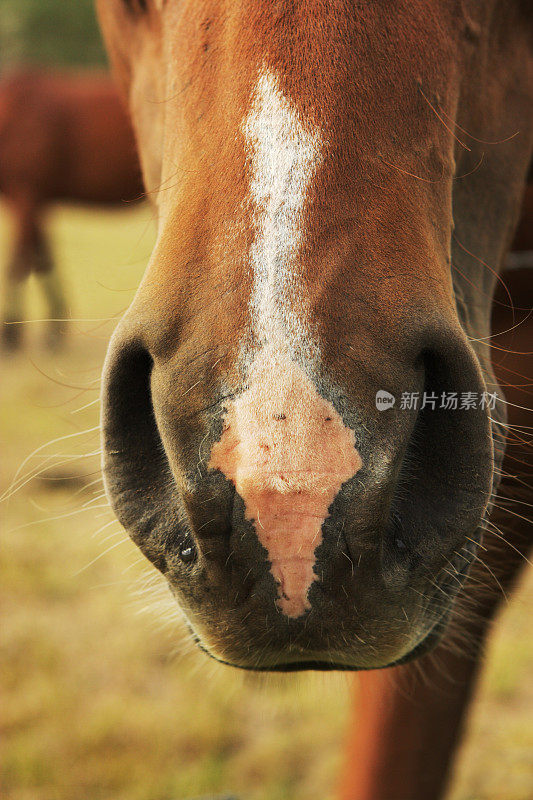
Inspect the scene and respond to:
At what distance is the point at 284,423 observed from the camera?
0.62 m

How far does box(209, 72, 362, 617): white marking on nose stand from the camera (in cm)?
62

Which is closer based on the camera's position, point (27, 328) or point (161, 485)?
point (161, 485)

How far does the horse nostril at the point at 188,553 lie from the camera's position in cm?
71

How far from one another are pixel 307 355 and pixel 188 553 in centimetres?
24

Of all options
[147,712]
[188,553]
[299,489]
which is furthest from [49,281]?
[299,489]

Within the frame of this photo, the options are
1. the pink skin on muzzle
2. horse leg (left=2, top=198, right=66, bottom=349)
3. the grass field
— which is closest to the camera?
the pink skin on muzzle

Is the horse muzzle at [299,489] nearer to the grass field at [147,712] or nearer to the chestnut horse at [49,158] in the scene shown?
the grass field at [147,712]

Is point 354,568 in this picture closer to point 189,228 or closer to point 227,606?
point 227,606

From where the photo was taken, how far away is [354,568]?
66cm

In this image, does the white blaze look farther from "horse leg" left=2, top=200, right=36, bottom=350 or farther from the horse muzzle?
"horse leg" left=2, top=200, right=36, bottom=350

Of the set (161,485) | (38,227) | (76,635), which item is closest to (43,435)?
(76,635)

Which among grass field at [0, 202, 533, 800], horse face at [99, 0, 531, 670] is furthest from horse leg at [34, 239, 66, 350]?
horse face at [99, 0, 531, 670]

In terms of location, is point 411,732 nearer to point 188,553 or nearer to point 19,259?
point 188,553

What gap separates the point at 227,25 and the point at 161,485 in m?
0.48
